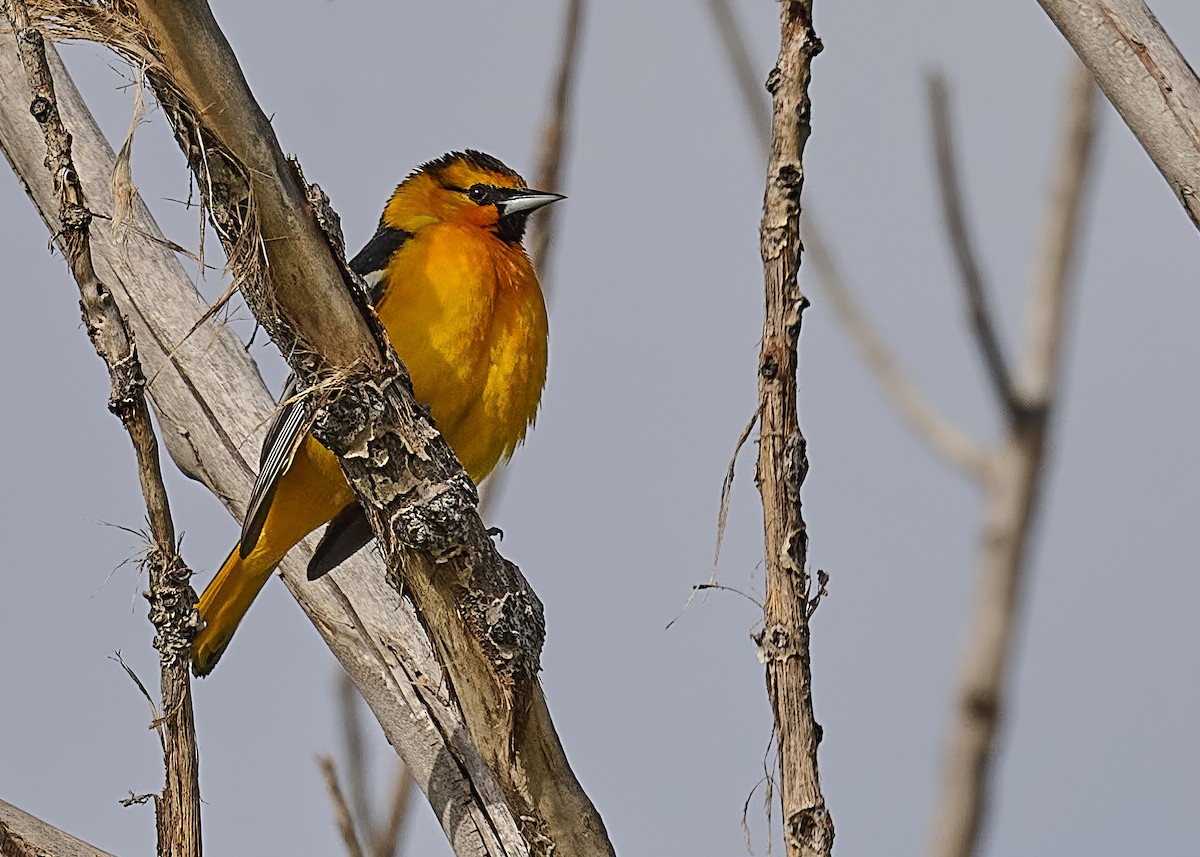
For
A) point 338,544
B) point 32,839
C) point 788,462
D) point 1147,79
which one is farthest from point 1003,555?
point 338,544

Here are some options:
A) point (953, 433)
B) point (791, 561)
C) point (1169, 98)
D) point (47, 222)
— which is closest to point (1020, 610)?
point (791, 561)

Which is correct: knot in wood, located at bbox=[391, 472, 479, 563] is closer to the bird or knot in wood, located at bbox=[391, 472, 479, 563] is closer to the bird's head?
the bird

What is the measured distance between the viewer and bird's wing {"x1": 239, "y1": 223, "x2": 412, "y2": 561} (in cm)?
289

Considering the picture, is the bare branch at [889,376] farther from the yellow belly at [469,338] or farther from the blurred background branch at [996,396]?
the yellow belly at [469,338]

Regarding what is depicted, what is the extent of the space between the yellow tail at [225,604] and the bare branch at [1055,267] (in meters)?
2.53

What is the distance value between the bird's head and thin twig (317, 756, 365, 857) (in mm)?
2088

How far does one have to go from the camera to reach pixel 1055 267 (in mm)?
1876

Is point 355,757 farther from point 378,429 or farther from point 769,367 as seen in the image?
point 769,367

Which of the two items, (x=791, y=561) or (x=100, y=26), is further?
(x=100, y=26)

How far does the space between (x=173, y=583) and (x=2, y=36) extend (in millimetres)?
2132

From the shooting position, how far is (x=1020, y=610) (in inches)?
62.0

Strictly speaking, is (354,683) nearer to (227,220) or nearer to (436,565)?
(436,565)

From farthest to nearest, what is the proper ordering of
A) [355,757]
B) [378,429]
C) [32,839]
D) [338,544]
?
[338,544] → [355,757] → [378,429] → [32,839]

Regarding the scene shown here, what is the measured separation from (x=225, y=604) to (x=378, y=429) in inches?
68.3
